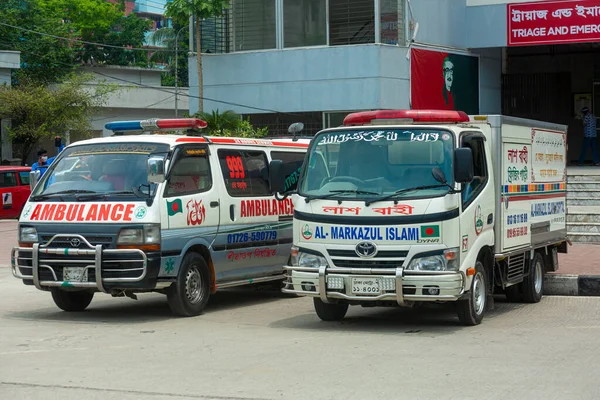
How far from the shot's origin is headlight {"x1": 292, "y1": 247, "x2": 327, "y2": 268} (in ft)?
32.7

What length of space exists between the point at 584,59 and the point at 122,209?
75.1 ft

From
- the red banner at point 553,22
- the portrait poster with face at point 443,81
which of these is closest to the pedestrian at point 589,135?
the red banner at point 553,22

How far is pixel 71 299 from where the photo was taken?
464 inches

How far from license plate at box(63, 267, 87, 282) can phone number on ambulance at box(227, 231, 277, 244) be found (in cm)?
201

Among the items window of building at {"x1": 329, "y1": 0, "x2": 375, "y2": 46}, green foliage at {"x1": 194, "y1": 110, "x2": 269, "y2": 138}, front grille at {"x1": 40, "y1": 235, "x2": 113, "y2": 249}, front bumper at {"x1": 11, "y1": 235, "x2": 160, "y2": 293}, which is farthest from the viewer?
window of building at {"x1": 329, "y1": 0, "x2": 375, "y2": 46}

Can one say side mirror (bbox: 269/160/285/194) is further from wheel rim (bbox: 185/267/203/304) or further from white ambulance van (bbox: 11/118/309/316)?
wheel rim (bbox: 185/267/203/304)

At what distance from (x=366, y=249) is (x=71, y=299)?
163 inches

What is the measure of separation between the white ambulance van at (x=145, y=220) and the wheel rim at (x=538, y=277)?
11.7 feet

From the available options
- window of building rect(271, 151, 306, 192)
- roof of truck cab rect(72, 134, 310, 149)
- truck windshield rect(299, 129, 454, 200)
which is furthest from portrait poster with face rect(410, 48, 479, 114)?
truck windshield rect(299, 129, 454, 200)

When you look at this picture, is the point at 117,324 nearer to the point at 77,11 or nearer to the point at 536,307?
the point at 536,307

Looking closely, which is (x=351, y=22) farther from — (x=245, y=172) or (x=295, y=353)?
(x=295, y=353)

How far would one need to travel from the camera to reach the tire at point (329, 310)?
1062cm

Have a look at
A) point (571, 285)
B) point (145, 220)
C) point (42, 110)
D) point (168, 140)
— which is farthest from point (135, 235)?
point (42, 110)

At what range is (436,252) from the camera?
956 centimetres
